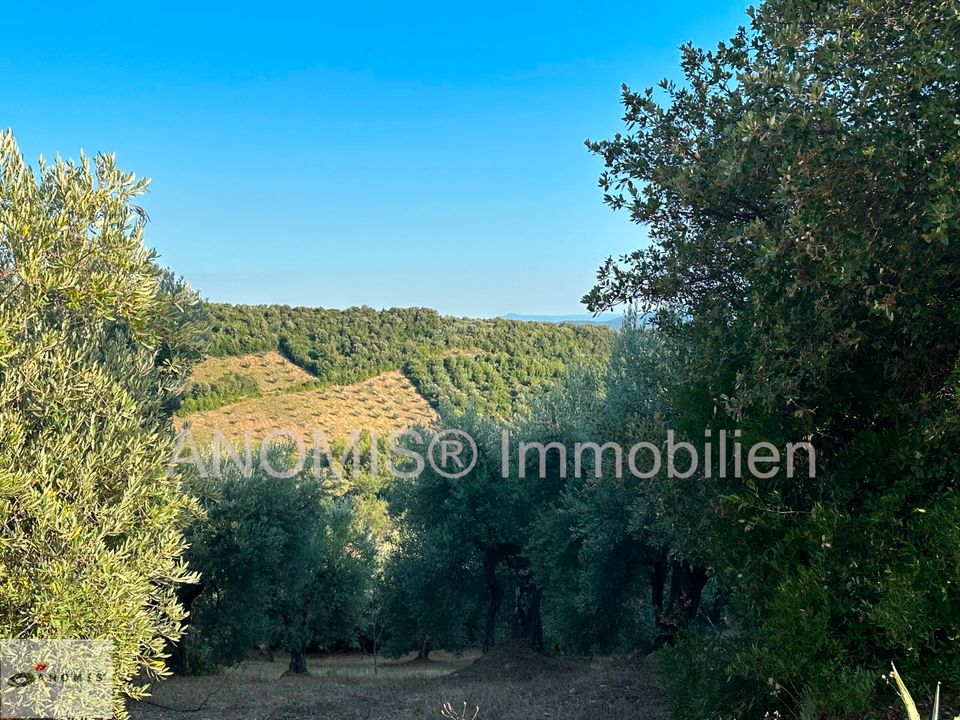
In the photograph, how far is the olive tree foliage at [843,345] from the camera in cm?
690

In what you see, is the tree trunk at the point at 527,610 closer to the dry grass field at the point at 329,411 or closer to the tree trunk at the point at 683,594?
the tree trunk at the point at 683,594

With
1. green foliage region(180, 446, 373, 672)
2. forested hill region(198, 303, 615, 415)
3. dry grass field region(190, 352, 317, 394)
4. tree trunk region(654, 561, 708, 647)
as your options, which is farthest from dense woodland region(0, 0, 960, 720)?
dry grass field region(190, 352, 317, 394)

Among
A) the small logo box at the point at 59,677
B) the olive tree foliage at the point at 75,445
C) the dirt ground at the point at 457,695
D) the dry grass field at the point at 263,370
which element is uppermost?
the dry grass field at the point at 263,370

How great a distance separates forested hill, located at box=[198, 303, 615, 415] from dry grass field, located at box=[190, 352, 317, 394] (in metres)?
1.00

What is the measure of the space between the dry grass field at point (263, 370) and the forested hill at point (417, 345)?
1005 millimetres

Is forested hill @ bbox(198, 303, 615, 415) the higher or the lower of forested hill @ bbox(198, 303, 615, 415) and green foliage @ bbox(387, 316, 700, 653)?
the higher

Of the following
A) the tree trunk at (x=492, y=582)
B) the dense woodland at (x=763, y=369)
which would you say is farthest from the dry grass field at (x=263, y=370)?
the dense woodland at (x=763, y=369)

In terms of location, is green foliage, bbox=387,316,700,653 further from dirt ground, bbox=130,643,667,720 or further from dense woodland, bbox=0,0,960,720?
dense woodland, bbox=0,0,960,720

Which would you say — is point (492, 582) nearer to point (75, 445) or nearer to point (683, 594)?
point (683, 594)

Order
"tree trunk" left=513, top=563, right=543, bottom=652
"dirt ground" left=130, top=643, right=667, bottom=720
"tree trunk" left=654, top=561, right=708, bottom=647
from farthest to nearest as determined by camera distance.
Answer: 1. "tree trunk" left=513, top=563, right=543, bottom=652
2. "tree trunk" left=654, top=561, right=708, bottom=647
3. "dirt ground" left=130, top=643, right=667, bottom=720

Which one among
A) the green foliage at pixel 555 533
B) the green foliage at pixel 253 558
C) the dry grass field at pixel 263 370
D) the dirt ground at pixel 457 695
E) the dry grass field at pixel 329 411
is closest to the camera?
the dirt ground at pixel 457 695

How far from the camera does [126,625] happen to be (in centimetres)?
724

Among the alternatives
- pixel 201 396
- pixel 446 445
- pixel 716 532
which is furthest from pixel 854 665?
pixel 201 396

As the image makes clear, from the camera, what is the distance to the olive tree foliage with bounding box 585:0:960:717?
690 centimetres
